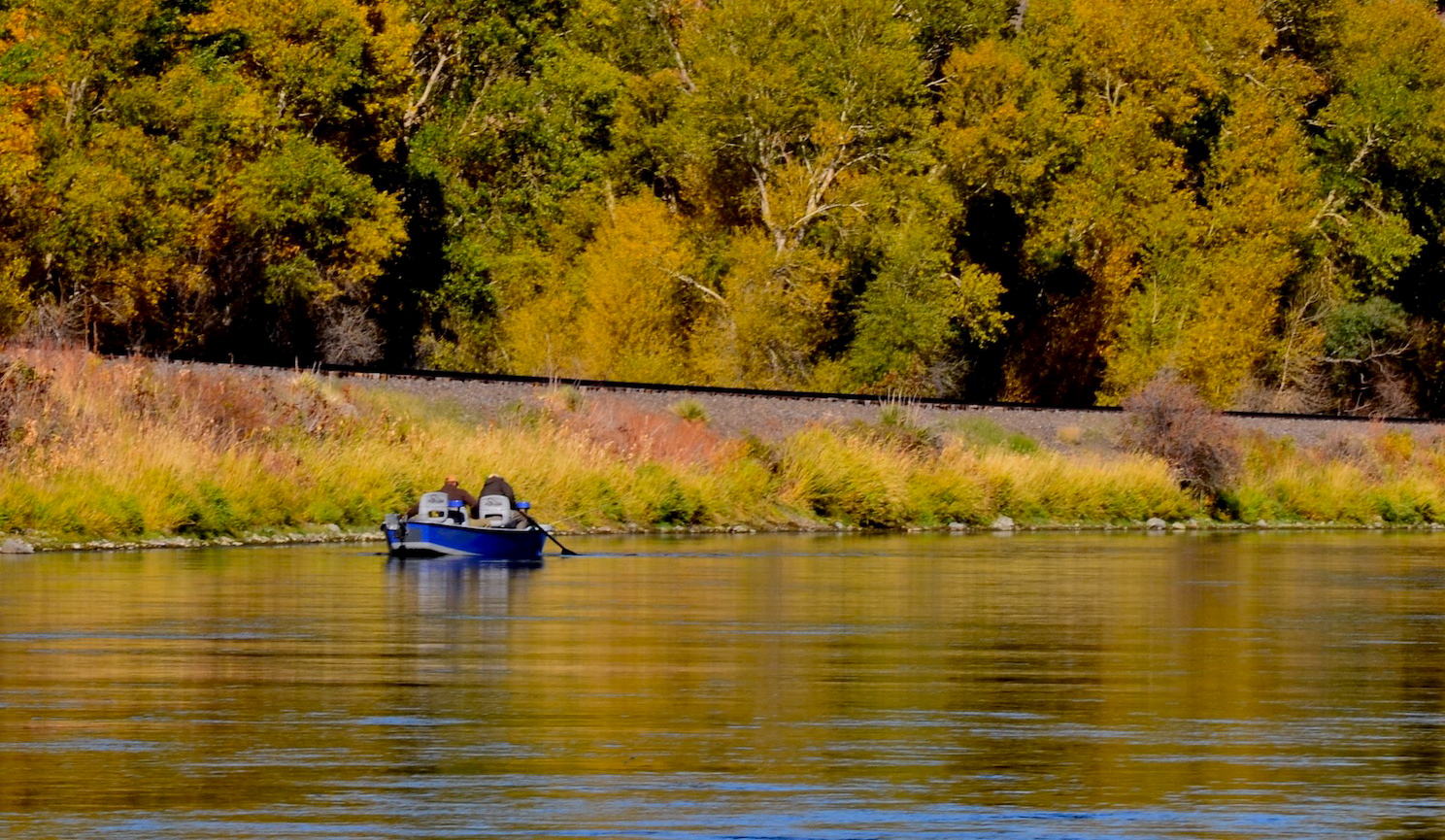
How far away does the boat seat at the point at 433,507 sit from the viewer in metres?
31.2

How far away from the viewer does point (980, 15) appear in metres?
80.7

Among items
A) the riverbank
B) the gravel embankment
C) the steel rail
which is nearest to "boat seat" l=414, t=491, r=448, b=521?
the riverbank

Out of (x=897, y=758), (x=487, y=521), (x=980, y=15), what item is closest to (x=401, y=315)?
(x=980, y=15)

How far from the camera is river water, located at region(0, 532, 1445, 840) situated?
1070 cm

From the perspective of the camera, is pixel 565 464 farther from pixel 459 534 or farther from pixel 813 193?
pixel 813 193

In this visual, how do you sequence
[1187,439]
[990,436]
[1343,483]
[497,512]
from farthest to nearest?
[1343,483]
[1187,439]
[990,436]
[497,512]

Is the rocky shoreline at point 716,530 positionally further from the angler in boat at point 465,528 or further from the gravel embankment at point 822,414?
the gravel embankment at point 822,414

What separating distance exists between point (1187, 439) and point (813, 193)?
1718 cm

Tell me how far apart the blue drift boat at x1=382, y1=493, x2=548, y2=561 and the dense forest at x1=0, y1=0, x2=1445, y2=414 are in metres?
26.9

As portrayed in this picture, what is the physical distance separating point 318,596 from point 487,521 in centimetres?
818

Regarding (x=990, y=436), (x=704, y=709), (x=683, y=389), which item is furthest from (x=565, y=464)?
(x=704, y=709)

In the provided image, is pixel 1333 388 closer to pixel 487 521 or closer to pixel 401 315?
pixel 401 315

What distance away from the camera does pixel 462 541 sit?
3147 cm

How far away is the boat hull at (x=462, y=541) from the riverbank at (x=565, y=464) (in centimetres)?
420
